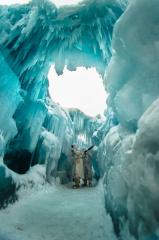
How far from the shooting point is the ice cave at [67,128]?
14.1ft

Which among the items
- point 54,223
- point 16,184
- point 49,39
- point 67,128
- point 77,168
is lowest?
point 77,168

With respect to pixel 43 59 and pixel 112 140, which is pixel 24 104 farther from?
pixel 112 140

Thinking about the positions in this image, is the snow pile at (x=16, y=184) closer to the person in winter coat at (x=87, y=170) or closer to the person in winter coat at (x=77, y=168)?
the person in winter coat at (x=77, y=168)

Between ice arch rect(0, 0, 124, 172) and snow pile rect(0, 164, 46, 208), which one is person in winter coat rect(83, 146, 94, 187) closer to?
snow pile rect(0, 164, 46, 208)

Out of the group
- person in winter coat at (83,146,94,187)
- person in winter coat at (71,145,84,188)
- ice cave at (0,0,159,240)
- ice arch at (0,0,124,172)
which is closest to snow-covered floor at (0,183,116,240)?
ice cave at (0,0,159,240)

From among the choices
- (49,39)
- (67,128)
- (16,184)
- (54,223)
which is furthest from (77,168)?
(54,223)

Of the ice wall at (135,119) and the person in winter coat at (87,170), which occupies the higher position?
the ice wall at (135,119)

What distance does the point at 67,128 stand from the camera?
20.0 metres

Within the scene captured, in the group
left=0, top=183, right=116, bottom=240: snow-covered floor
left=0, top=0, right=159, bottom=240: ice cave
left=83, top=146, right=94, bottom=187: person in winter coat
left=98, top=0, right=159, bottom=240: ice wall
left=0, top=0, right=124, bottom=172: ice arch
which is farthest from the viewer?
left=83, top=146, right=94, bottom=187: person in winter coat

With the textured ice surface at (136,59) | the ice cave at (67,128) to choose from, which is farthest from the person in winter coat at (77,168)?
the textured ice surface at (136,59)

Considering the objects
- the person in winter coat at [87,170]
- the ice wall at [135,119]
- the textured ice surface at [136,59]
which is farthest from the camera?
the person in winter coat at [87,170]

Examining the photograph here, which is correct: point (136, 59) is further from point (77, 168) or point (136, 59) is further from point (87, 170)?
point (77, 168)

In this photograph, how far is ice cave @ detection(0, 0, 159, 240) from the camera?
4.29 metres

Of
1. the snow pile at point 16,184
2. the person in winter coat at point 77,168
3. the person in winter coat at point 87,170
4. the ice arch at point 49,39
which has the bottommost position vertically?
the person in winter coat at point 87,170
